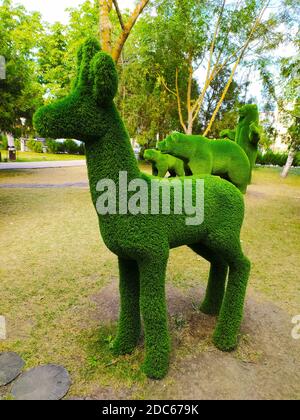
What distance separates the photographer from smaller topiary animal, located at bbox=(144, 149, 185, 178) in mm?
10086

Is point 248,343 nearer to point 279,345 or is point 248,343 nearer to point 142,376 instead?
point 279,345

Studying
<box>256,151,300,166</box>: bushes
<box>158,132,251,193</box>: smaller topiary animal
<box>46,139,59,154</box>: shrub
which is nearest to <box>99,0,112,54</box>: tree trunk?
<box>158,132,251,193</box>: smaller topiary animal

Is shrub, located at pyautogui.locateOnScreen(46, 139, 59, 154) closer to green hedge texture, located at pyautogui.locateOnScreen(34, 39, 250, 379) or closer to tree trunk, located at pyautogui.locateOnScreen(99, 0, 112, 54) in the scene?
tree trunk, located at pyautogui.locateOnScreen(99, 0, 112, 54)

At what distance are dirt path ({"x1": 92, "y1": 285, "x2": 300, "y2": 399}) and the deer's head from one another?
Result: 2.35 metres

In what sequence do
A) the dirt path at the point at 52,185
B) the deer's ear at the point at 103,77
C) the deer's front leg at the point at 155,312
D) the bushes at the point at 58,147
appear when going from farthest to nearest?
1. the bushes at the point at 58,147
2. the dirt path at the point at 52,185
3. the deer's front leg at the point at 155,312
4. the deer's ear at the point at 103,77

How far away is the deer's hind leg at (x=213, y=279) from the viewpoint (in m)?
3.50

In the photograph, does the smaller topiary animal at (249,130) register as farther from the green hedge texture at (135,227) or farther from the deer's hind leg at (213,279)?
the green hedge texture at (135,227)

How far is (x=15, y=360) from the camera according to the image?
3.03m

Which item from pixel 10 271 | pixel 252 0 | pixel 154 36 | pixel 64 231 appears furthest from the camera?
pixel 154 36

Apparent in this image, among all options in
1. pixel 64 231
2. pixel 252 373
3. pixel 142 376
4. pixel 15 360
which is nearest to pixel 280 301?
pixel 252 373

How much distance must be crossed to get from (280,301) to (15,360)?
373 centimetres

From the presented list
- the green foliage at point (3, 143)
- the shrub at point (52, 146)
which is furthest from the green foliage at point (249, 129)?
the green foliage at point (3, 143)

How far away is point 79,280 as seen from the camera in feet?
16.1

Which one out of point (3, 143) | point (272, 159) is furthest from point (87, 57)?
point (3, 143)
